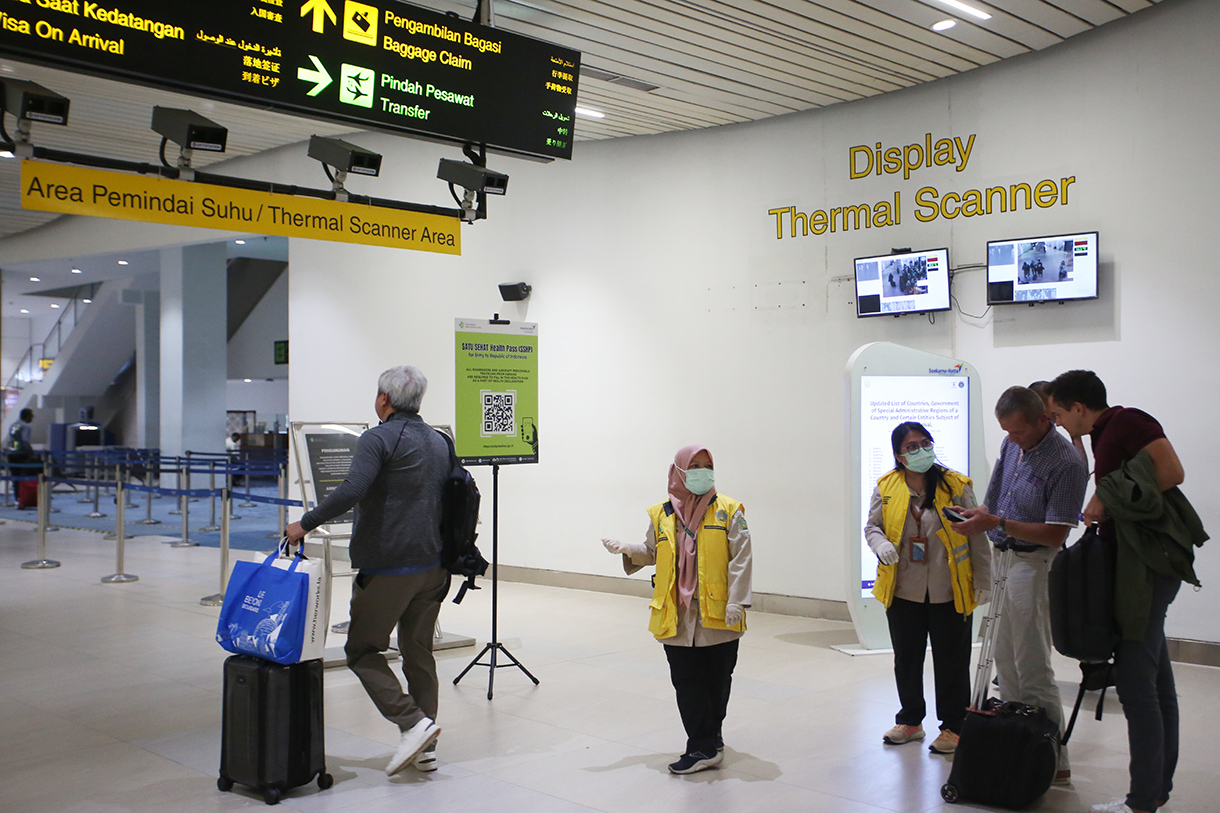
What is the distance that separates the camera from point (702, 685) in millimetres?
4043

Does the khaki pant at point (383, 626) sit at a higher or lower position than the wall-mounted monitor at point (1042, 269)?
lower

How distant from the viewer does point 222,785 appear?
3850 millimetres

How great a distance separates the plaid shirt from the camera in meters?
3.77

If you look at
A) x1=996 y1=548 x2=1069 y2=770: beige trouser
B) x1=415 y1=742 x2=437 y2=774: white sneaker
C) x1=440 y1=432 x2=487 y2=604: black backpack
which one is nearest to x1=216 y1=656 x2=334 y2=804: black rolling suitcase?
x1=415 y1=742 x2=437 y2=774: white sneaker

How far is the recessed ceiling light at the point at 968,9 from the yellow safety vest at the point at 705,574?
3.31 m

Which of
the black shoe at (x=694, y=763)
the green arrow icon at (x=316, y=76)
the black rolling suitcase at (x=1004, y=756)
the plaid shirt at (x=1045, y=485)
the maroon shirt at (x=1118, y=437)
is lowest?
the black shoe at (x=694, y=763)

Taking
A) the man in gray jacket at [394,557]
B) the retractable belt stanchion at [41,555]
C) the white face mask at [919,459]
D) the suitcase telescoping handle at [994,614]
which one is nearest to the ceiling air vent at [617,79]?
the man in gray jacket at [394,557]

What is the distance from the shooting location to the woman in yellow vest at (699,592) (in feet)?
12.8

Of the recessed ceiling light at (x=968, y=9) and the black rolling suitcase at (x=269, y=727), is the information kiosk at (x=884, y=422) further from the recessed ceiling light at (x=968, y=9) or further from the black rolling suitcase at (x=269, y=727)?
the black rolling suitcase at (x=269, y=727)

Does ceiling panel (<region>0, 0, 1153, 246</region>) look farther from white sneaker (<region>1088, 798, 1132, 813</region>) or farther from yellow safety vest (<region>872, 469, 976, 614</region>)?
white sneaker (<region>1088, 798, 1132, 813</region>)

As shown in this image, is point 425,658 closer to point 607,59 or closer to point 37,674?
point 37,674

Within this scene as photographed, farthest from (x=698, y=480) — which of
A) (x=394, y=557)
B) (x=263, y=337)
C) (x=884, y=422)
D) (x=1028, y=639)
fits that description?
(x=263, y=337)

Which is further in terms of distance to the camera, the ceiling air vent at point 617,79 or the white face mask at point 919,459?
the ceiling air vent at point 617,79

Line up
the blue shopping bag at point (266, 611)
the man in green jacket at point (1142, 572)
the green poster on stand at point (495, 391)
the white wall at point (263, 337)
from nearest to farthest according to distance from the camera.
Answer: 1. the man in green jacket at point (1142, 572)
2. the blue shopping bag at point (266, 611)
3. the green poster on stand at point (495, 391)
4. the white wall at point (263, 337)
